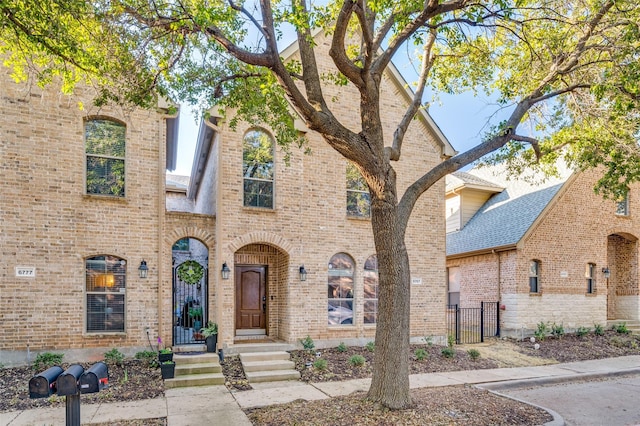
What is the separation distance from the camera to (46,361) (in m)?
9.12

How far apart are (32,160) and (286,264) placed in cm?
649

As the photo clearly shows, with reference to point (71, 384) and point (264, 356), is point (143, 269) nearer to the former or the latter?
point (264, 356)

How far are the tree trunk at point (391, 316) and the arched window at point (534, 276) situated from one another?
411 inches

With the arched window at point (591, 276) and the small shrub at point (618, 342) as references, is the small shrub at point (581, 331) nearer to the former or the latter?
the small shrub at point (618, 342)

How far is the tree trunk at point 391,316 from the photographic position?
22.2ft

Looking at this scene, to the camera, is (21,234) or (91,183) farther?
(91,183)

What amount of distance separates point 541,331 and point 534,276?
1.95 m

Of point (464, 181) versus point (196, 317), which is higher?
point (464, 181)

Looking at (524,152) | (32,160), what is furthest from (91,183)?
(524,152)

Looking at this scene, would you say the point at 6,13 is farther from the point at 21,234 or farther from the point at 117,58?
the point at 21,234

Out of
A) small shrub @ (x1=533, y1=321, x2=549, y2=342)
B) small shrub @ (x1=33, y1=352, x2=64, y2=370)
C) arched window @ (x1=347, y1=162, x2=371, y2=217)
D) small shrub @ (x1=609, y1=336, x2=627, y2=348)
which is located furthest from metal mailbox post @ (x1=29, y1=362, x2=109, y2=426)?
small shrub @ (x1=609, y1=336, x2=627, y2=348)

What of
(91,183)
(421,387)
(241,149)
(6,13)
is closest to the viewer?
(6,13)

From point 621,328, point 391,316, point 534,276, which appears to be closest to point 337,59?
point 391,316

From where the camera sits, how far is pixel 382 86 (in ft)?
43.4
